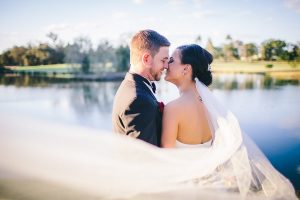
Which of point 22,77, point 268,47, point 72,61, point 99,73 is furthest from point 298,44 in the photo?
point 22,77

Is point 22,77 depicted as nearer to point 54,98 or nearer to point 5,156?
point 54,98

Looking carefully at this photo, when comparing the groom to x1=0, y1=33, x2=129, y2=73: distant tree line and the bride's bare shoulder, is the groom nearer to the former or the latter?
the bride's bare shoulder

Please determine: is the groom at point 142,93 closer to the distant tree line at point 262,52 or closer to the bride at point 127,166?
the bride at point 127,166

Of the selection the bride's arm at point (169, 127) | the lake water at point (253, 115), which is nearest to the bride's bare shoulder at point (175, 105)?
the bride's arm at point (169, 127)

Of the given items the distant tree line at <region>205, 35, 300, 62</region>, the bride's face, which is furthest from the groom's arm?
the distant tree line at <region>205, 35, 300, 62</region>

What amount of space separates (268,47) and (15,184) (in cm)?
3646

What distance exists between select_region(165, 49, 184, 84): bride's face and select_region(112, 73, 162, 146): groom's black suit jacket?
44 centimetres

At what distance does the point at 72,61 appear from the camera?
46.1 metres

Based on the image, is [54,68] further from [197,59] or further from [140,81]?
[140,81]

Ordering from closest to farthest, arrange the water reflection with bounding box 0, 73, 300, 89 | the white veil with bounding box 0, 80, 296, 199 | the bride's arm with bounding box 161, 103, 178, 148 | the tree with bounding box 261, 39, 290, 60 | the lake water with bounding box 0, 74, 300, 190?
the white veil with bounding box 0, 80, 296, 199
the bride's arm with bounding box 161, 103, 178, 148
the lake water with bounding box 0, 74, 300, 190
the tree with bounding box 261, 39, 290, 60
the water reflection with bounding box 0, 73, 300, 89

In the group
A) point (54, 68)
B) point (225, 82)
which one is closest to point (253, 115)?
point (225, 82)

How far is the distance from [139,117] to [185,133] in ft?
1.74

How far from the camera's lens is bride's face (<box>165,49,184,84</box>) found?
234 cm

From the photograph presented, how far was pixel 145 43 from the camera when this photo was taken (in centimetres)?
201
